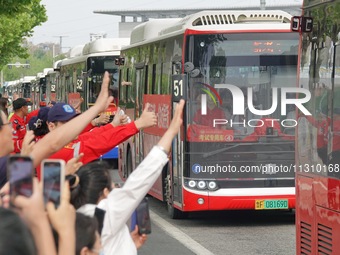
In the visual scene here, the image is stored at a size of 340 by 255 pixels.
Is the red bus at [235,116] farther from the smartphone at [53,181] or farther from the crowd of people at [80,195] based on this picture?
the smartphone at [53,181]

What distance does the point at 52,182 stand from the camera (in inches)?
121

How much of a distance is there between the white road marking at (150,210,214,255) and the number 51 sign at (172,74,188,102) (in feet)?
5.80

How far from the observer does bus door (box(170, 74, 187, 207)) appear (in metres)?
14.7

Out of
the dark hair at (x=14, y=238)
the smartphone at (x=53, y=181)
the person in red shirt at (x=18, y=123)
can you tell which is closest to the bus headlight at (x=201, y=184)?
the person in red shirt at (x=18, y=123)

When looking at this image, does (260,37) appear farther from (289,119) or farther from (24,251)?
(24,251)

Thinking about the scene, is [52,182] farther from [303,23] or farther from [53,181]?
[303,23]

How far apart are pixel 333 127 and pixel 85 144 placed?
2.47m

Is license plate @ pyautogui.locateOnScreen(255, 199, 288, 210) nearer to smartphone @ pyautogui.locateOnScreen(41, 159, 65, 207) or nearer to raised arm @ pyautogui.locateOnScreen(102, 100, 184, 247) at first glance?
raised arm @ pyautogui.locateOnScreen(102, 100, 184, 247)

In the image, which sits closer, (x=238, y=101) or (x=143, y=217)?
(x=143, y=217)

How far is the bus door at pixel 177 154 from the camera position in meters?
14.7

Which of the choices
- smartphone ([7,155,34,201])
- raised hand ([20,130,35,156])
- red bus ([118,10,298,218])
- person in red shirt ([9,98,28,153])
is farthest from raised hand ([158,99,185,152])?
red bus ([118,10,298,218])

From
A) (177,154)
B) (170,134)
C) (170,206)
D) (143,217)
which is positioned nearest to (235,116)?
(177,154)

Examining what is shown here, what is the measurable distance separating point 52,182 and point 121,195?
1.79 m

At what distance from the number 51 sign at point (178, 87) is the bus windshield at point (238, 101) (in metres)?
0.14
